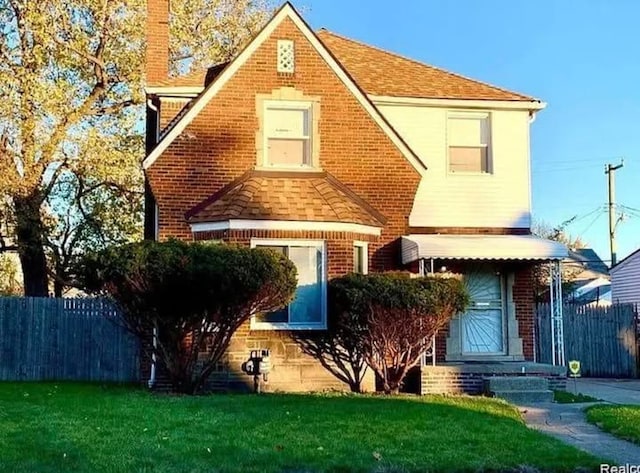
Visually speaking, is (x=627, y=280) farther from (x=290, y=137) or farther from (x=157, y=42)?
(x=157, y=42)

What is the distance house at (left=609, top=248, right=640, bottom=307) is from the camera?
92.5 feet

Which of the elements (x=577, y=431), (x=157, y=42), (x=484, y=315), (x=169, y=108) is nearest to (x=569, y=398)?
(x=484, y=315)

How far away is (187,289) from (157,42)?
7741 mm

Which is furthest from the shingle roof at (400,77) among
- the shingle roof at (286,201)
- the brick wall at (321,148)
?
the shingle roof at (286,201)

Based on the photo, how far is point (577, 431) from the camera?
9969 mm

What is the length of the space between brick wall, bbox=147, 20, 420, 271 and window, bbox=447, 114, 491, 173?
1601 millimetres

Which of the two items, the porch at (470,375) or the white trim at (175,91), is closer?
the porch at (470,375)

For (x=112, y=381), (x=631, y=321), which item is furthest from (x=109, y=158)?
(x=631, y=321)

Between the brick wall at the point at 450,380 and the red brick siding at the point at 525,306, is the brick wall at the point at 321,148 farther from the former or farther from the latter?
the red brick siding at the point at 525,306

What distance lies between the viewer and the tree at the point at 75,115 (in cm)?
2058

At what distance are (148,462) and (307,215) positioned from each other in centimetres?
742

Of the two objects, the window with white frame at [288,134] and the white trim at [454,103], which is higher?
the white trim at [454,103]

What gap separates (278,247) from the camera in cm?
1421

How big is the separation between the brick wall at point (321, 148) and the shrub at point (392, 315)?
2.24m
